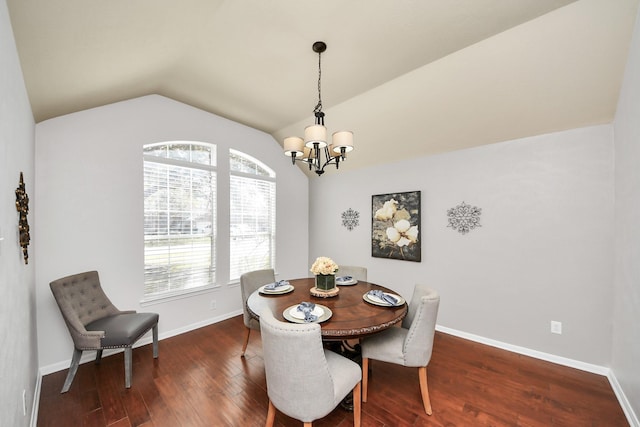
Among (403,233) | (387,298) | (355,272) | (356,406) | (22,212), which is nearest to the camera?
(22,212)

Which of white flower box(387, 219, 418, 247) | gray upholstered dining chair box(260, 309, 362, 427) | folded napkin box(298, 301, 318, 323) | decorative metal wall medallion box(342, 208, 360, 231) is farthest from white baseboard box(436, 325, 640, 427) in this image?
folded napkin box(298, 301, 318, 323)

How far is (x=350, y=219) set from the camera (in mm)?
4414

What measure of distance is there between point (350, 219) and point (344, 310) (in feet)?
8.50

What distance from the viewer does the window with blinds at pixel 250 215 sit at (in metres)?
3.88

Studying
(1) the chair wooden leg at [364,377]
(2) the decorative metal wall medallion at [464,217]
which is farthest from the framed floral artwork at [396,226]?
(1) the chair wooden leg at [364,377]

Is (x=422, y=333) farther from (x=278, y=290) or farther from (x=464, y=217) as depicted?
(x=464, y=217)

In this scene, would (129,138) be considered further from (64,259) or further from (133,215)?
(64,259)

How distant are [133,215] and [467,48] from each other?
3877mm

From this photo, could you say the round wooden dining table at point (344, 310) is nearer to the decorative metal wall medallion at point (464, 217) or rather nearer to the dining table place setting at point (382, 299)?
the dining table place setting at point (382, 299)

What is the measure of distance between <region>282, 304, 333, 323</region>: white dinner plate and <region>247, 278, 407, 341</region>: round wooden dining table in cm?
3

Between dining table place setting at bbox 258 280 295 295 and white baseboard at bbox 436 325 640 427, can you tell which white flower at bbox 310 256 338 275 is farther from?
white baseboard at bbox 436 325 640 427

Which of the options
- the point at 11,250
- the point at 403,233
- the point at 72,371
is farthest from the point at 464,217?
the point at 72,371

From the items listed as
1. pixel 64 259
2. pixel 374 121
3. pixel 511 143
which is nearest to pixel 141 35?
pixel 64 259

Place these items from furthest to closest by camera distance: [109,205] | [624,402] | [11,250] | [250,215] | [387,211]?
[250,215]
[387,211]
[109,205]
[624,402]
[11,250]
